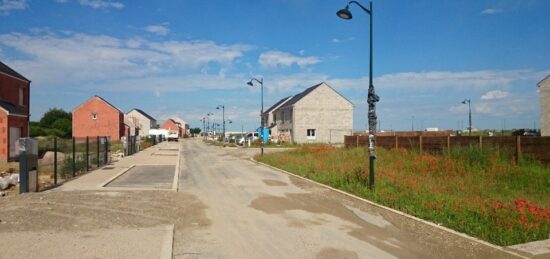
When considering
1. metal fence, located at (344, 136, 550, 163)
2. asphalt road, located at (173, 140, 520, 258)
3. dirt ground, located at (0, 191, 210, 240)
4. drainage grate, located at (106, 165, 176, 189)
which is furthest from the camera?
metal fence, located at (344, 136, 550, 163)

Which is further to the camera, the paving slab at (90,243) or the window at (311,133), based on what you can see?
the window at (311,133)

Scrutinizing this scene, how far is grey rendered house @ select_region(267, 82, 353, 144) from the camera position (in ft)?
197

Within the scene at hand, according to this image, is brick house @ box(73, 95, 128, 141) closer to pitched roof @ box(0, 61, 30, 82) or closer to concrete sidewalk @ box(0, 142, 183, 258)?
pitched roof @ box(0, 61, 30, 82)

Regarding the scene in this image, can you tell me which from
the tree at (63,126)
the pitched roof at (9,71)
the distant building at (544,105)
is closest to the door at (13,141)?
the pitched roof at (9,71)

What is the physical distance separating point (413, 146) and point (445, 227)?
15024mm

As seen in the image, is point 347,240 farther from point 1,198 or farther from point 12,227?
point 1,198

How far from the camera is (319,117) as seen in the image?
60938 mm

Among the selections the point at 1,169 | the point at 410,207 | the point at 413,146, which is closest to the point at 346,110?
the point at 413,146

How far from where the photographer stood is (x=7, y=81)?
31516 mm

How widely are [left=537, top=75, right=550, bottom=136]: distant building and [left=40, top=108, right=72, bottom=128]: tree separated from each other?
77274 millimetres

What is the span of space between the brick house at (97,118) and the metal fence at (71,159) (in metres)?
42.2

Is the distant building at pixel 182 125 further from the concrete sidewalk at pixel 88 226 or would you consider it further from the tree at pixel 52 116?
the concrete sidewalk at pixel 88 226

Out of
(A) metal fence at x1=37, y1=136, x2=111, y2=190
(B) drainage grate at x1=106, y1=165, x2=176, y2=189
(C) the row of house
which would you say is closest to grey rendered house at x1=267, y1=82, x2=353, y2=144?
(C) the row of house

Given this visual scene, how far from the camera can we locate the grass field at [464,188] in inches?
336
